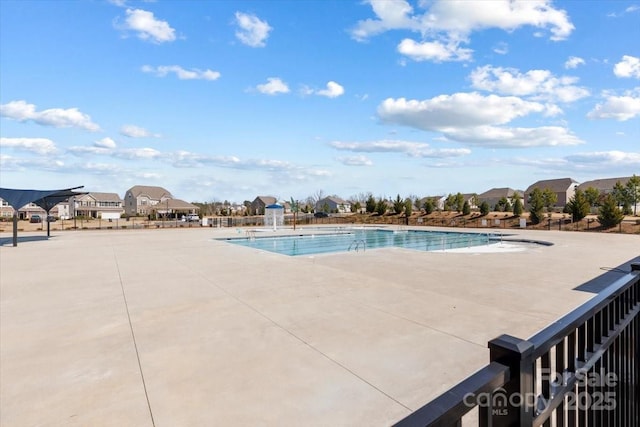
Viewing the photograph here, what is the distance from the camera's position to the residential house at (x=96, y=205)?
63.3 metres

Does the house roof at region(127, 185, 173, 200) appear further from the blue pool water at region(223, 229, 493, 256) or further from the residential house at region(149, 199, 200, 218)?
the blue pool water at region(223, 229, 493, 256)

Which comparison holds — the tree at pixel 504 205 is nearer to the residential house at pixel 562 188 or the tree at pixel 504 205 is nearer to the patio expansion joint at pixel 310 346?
the residential house at pixel 562 188

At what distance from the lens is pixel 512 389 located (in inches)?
43.6

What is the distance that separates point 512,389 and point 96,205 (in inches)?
3100

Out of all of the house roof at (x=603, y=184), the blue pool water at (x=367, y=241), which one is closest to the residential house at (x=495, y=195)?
the house roof at (x=603, y=184)

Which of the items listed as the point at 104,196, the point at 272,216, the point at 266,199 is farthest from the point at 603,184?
the point at 104,196

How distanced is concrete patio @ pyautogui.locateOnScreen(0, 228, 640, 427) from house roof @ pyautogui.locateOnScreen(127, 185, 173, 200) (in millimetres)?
63206

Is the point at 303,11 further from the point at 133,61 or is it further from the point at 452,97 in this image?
the point at 452,97

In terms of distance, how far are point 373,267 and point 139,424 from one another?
7940 mm

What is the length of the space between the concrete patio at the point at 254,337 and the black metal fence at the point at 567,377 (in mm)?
1493

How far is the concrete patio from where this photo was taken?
3.13 meters

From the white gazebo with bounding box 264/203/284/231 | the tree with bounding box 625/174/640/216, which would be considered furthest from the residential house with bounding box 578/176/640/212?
the white gazebo with bounding box 264/203/284/231

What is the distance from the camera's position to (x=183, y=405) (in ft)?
10.3

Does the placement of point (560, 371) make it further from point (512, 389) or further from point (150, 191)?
point (150, 191)
